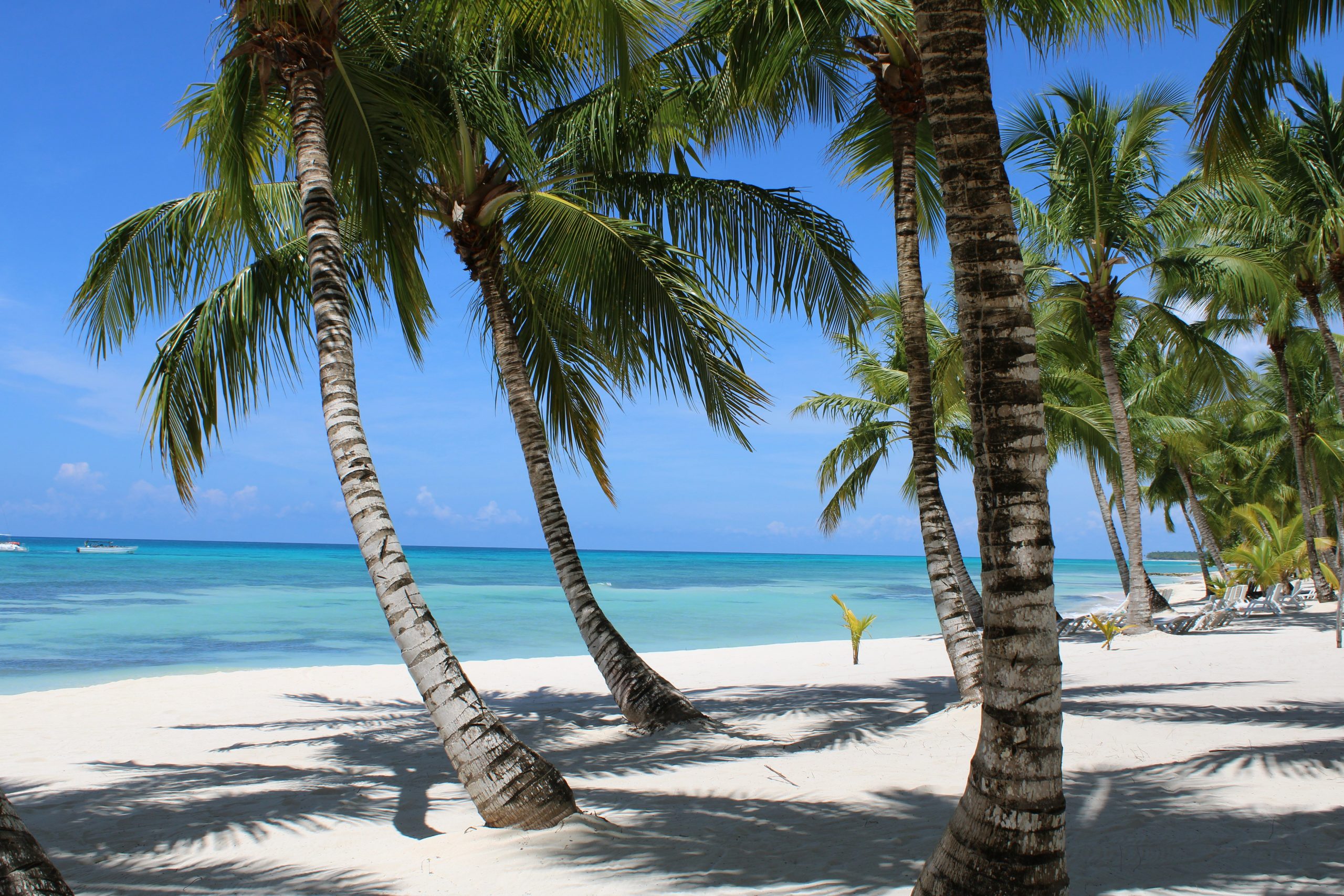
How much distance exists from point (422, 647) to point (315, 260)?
2.32 m

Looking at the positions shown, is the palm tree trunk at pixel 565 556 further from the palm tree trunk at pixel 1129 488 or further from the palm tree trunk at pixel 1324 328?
the palm tree trunk at pixel 1324 328

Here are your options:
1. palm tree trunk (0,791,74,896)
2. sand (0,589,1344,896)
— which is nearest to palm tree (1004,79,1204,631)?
sand (0,589,1344,896)

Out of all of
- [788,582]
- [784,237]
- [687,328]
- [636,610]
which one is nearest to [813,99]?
[784,237]

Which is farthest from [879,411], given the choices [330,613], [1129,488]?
[330,613]

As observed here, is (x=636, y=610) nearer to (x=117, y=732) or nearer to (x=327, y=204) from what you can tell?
(x=117, y=732)

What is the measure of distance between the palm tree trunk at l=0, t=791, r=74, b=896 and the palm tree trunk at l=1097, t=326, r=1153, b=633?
45.9ft

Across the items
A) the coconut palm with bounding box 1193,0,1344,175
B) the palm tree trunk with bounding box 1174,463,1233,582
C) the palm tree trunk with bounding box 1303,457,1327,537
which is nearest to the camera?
the coconut palm with bounding box 1193,0,1344,175

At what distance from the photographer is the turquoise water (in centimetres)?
1683

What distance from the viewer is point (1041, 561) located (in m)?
2.62

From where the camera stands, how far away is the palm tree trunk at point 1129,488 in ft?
44.0

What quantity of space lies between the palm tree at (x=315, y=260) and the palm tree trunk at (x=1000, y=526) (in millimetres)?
2370

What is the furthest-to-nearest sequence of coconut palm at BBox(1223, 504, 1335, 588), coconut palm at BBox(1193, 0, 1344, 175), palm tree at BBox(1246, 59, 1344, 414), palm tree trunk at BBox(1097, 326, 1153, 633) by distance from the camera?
coconut palm at BBox(1223, 504, 1335, 588) < palm tree trunk at BBox(1097, 326, 1153, 633) < palm tree at BBox(1246, 59, 1344, 414) < coconut palm at BBox(1193, 0, 1344, 175)

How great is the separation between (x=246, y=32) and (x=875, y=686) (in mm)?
8490

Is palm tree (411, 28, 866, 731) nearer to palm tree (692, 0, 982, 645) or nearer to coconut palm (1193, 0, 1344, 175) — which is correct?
palm tree (692, 0, 982, 645)
